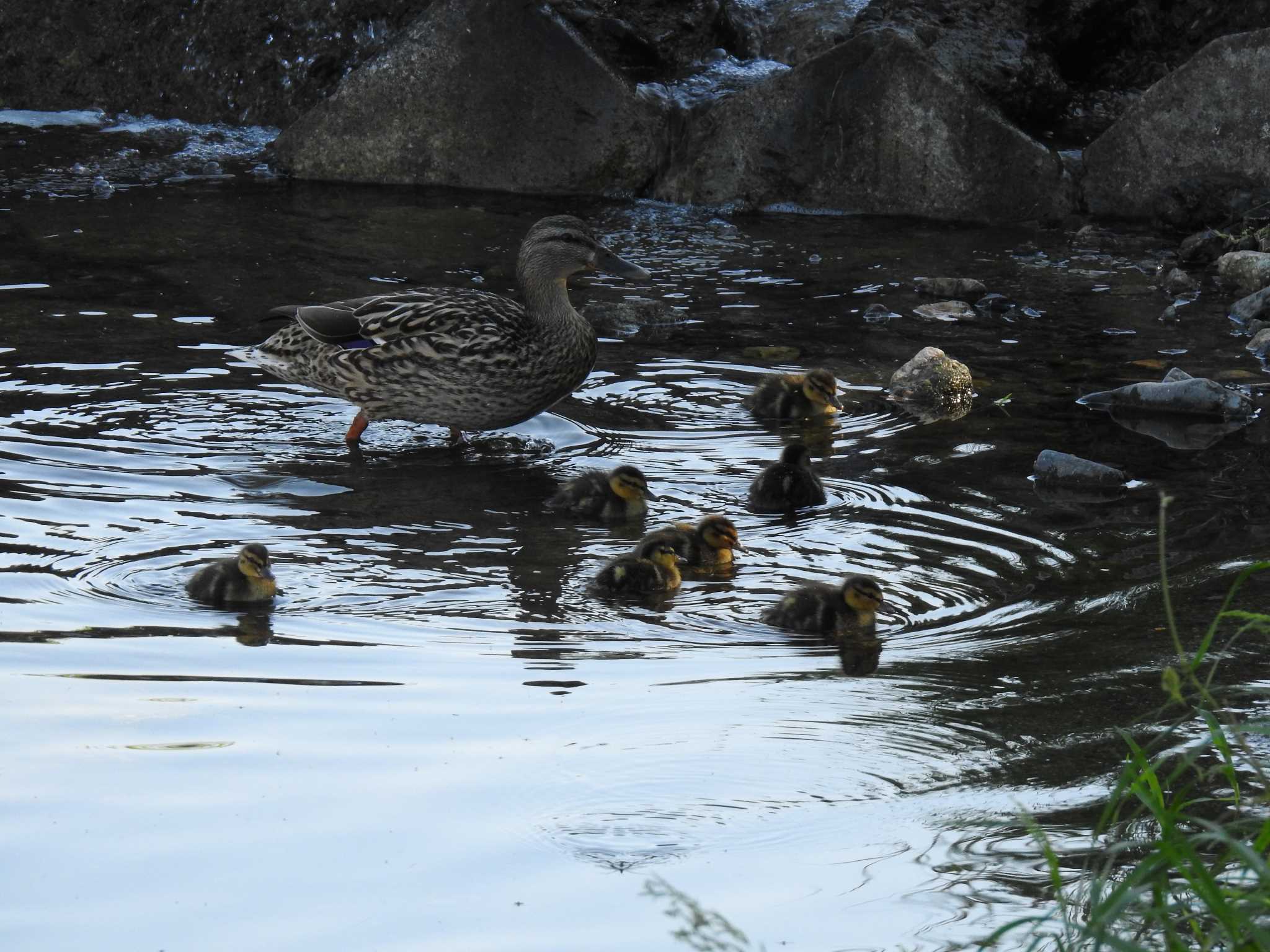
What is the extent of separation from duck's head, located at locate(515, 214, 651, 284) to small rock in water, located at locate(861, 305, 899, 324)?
1.78m

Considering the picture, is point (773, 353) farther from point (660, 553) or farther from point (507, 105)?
point (507, 105)

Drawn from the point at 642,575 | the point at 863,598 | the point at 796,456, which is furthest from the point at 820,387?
the point at 863,598

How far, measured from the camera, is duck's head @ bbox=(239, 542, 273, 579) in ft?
15.9

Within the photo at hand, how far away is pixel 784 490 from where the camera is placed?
235 inches

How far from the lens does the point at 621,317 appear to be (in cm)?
873

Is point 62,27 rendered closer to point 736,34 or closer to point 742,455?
point 736,34

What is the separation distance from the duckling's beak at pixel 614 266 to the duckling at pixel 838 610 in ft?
9.80

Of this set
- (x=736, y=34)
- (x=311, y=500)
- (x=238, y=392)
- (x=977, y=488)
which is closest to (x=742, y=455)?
(x=977, y=488)

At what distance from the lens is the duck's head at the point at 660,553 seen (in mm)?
5148

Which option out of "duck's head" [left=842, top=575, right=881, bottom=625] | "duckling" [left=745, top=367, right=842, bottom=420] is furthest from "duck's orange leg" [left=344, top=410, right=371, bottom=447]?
"duck's head" [left=842, top=575, right=881, bottom=625]

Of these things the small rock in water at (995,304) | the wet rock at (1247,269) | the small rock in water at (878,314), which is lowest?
the small rock in water at (878,314)

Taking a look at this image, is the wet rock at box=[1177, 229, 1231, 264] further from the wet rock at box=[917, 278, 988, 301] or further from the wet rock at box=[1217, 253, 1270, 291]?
the wet rock at box=[917, 278, 988, 301]

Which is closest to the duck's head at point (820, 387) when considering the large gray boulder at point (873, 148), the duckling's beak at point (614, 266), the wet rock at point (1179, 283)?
the duckling's beak at point (614, 266)

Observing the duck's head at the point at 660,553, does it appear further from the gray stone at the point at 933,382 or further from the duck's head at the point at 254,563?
the gray stone at the point at 933,382
